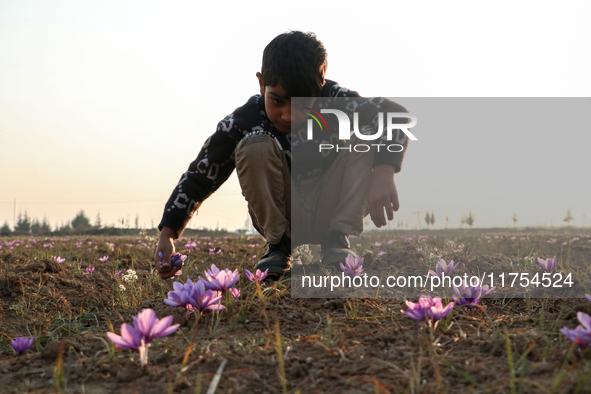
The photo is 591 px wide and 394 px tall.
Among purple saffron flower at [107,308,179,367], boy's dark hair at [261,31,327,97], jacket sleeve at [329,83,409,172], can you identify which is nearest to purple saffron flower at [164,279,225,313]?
purple saffron flower at [107,308,179,367]

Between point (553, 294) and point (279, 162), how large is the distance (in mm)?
1861

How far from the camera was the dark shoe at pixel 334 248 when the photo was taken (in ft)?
9.64

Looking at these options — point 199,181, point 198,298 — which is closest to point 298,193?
point 199,181

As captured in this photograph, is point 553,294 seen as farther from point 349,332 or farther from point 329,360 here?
point 329,360

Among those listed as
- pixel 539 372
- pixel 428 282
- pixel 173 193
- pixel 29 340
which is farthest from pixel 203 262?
pixel 539 372

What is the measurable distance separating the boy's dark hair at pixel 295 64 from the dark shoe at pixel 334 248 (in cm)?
108

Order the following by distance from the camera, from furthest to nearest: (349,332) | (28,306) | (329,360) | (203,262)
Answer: (203,262) → (28,306) → (349,332) → (329,360)

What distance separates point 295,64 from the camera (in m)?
2.69

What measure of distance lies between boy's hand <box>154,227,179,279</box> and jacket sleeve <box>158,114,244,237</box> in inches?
2.0

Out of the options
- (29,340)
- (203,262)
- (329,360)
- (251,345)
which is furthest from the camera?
(203,262)

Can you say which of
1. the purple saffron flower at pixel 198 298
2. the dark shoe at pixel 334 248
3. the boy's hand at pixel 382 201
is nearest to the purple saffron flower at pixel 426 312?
the purple saffron flower at pixel 198 298

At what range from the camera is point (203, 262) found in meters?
4.38

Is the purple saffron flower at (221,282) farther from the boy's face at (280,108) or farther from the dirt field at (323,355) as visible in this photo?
the boy's face at (280,108)

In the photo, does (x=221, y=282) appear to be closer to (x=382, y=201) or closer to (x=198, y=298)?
(x=198, y=298)
